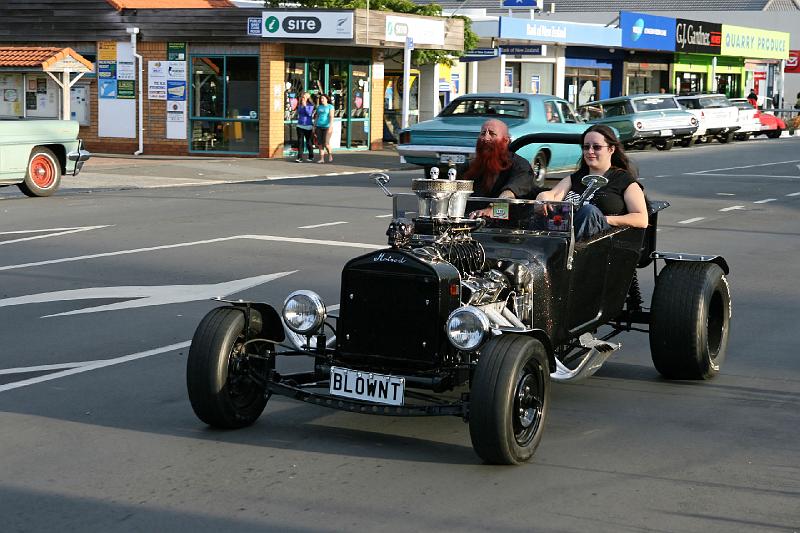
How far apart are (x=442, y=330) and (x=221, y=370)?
112 centimetres

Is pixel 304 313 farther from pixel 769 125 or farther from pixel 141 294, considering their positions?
pixel 769 125

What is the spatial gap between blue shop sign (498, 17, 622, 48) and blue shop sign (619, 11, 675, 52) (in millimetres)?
722

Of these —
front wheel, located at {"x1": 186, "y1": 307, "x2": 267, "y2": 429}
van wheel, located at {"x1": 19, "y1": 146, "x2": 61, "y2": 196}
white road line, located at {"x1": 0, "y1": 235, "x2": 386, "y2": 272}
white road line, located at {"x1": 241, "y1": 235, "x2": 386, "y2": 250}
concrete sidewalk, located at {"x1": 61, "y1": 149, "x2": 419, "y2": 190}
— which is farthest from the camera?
concrete sidewalk, located at {"x1": 61, "y1": 149, "x2": 419, "y2": 190}

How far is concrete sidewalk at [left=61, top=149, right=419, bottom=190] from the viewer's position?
24.2 meters

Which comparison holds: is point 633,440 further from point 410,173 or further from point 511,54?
point 511,54

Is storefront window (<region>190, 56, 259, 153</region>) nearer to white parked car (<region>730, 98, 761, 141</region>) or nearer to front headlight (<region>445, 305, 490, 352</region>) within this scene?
white parked car (<region>730, 98, 761, 141</region>)

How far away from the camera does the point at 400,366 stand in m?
6.22

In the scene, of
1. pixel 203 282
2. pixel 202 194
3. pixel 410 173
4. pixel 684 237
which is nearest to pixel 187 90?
pixel 410 173

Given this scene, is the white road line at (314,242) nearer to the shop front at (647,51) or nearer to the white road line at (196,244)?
the white road line at (196,244)

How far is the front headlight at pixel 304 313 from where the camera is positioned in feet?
21.1

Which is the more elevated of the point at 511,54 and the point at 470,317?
the point at 511,54

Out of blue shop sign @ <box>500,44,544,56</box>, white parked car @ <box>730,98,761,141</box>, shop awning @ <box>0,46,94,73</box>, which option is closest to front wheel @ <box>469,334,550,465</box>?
shop awning @ <box>0,46,94,73</box>

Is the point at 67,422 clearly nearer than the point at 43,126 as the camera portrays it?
Yes

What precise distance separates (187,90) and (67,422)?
25949mm
